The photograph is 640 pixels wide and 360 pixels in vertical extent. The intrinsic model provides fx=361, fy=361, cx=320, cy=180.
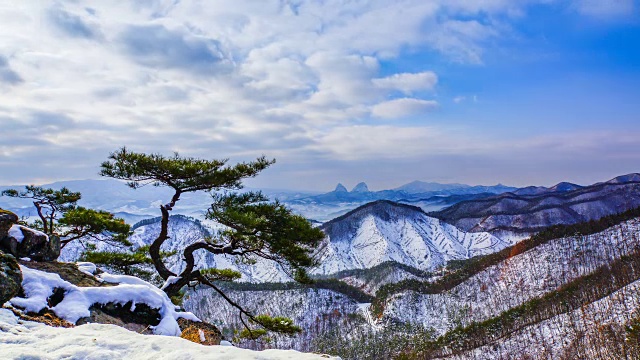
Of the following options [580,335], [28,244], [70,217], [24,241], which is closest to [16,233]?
[24,241]

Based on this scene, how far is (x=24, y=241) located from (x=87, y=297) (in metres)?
3.78

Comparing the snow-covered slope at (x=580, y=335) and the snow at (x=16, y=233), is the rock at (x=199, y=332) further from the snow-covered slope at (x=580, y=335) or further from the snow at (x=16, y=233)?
the snow-covered slope at (x=580, y=335)

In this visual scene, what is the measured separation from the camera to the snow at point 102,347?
648 centimetres

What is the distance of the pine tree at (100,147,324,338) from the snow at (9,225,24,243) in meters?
4.72

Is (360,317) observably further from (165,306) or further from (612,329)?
(165,306)

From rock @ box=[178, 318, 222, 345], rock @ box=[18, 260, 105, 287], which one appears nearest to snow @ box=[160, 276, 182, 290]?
rock @ box=[178, 318, 222, 345]

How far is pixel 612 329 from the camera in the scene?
4683 inches

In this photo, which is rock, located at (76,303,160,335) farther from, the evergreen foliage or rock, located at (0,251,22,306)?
the evergreen foliage

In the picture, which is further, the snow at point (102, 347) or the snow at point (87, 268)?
the snow at point (87, 268)

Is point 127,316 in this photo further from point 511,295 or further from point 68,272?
point 511,295

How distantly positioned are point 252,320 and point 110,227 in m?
9.13

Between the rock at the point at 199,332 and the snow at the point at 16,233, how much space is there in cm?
606

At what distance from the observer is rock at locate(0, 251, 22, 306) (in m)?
8.84

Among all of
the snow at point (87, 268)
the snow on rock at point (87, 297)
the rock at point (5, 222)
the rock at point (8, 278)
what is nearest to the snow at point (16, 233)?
the rock at point (5, 222)
